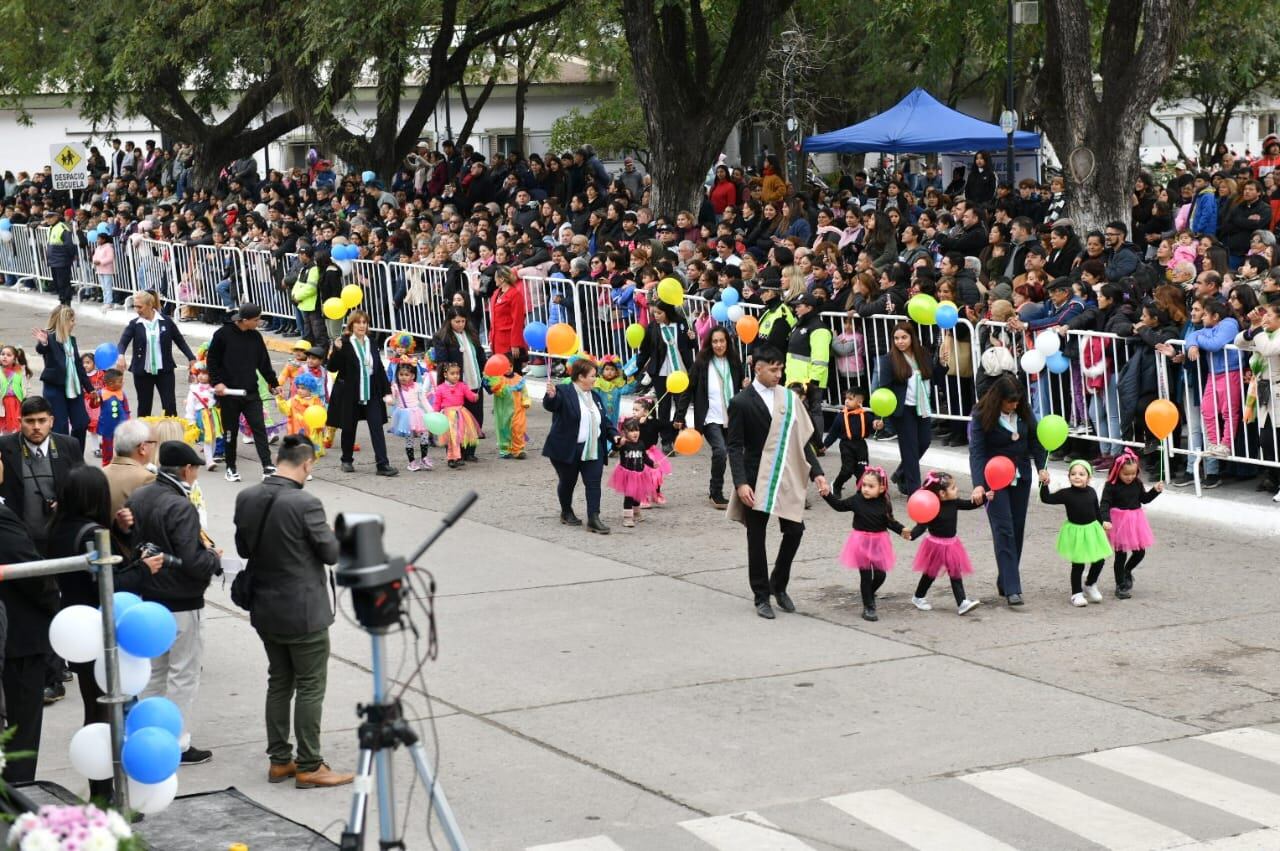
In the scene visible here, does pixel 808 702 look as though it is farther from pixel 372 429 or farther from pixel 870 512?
pixel 372 429

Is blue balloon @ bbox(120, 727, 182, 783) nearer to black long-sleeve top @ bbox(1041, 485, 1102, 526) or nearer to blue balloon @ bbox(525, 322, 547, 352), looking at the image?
black long-sleeve top @ bbox(1041, 485, 1102, 526)

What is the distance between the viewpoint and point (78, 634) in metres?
7.18

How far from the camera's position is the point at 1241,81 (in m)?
44.9

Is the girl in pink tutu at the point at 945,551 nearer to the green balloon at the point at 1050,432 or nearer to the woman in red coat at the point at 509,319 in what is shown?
the green balloon at the point at 1050,432

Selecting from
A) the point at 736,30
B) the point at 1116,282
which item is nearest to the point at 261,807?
the point at 1116,282

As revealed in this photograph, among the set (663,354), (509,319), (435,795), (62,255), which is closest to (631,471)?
(663,354)

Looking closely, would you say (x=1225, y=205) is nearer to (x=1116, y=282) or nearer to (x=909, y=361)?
(x=1116, y=282)

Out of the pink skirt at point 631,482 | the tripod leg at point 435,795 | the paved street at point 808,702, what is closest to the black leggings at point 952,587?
the paved street at point 808,702

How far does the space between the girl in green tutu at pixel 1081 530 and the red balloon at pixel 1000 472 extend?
212 millimetres

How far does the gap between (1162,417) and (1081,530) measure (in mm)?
2000

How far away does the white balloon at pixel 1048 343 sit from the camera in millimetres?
14570

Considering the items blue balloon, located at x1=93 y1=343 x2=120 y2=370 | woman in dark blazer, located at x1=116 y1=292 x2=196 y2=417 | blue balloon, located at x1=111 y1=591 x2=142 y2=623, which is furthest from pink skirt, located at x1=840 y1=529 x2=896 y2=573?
woman in dark blazer, located at x1=116 y1=292 x2=196 y2=417

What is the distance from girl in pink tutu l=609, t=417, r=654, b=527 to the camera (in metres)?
14.3

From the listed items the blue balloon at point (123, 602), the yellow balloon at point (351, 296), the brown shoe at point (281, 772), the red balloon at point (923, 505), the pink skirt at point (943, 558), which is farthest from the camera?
the yellow balloon at point (351, 296)
